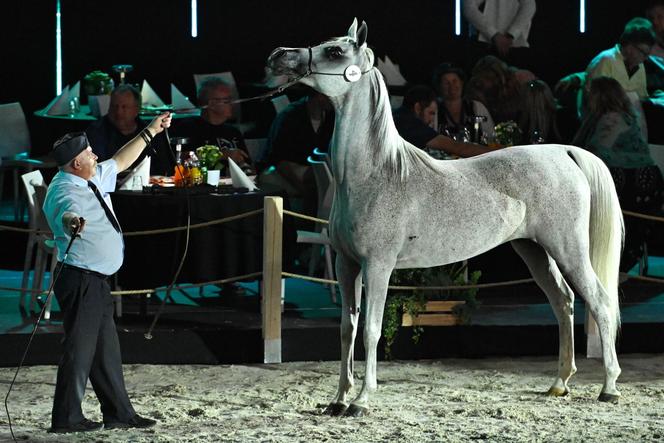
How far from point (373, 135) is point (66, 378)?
6.17 ft

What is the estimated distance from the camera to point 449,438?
586 centimetres

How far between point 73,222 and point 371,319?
1556 millimetres

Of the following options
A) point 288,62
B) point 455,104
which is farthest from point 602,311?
point 455,104

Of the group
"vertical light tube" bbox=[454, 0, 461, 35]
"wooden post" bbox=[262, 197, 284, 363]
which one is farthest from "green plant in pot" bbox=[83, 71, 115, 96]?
"wooden post" bbox=[262, 197, 284, 363]

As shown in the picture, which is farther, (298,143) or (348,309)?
(298,143)

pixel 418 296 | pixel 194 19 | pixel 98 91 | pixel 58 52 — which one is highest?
pixel 194 19

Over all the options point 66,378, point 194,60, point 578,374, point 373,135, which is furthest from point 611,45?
point 66,378

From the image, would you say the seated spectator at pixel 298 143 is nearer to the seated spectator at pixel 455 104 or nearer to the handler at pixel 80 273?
the seated spectator at pixel 455 104

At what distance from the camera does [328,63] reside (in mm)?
6215

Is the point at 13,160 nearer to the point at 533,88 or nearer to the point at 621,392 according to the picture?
the point at 533,88

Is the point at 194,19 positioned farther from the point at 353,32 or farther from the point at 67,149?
the point at 67,149

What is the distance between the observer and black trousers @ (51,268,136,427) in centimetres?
586

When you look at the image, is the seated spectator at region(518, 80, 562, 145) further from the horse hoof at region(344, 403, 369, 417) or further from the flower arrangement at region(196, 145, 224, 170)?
the horse hoof at region(344, 403, 369, 417)

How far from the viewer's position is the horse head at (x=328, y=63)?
6203 millimetres
